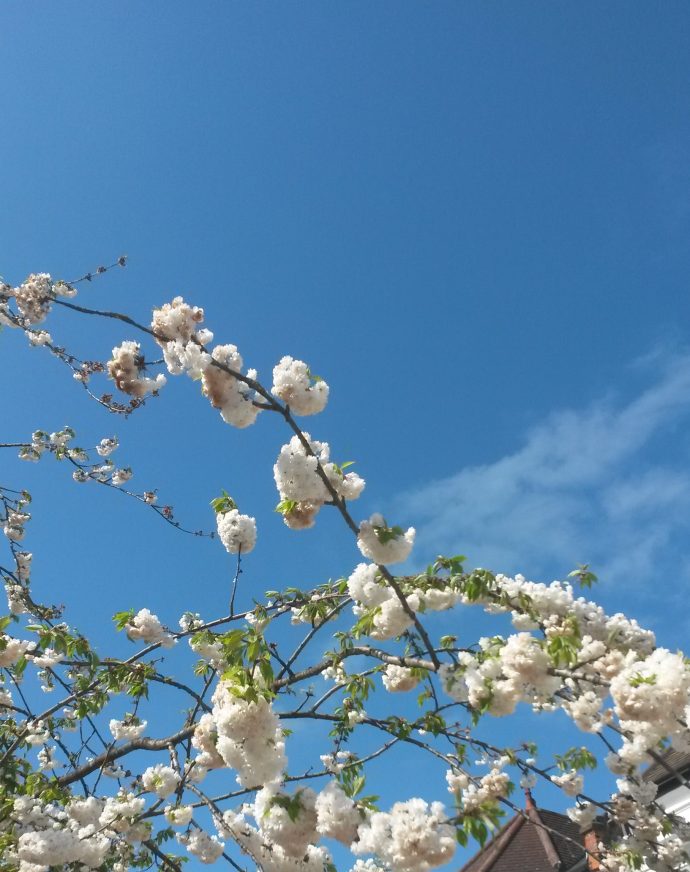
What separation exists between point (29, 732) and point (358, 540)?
177 inches

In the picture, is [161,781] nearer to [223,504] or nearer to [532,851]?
[223,504]

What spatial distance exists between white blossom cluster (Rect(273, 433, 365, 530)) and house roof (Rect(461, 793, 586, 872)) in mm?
13226

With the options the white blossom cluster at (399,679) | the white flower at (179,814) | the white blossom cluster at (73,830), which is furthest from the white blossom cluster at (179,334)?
the white flower at (179,814)

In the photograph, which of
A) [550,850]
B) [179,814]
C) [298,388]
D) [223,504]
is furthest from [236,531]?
[550,850]

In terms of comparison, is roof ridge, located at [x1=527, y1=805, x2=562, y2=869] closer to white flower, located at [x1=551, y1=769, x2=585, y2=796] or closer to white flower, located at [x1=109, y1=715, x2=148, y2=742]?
white flower, located at [x1=551, y1=769, x2=585, y2=796]

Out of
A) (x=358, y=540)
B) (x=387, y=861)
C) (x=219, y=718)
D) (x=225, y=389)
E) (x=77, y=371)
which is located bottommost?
(x=387, y=861)

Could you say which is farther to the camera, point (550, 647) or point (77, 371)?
point (77, 371)

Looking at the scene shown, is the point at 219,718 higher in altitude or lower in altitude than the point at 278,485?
lower

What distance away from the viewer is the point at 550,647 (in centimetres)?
295

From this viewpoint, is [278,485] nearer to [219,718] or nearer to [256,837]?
[219,718]

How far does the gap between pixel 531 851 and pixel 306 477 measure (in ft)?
52.8

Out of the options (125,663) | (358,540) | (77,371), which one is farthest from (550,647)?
(77,371)

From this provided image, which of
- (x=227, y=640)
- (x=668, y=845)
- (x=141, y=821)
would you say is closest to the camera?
(x=227, y=640)

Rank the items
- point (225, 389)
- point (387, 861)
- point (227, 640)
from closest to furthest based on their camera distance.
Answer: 1. point (387, 861)
2. point (227, 640)
3. point (225, 389)
